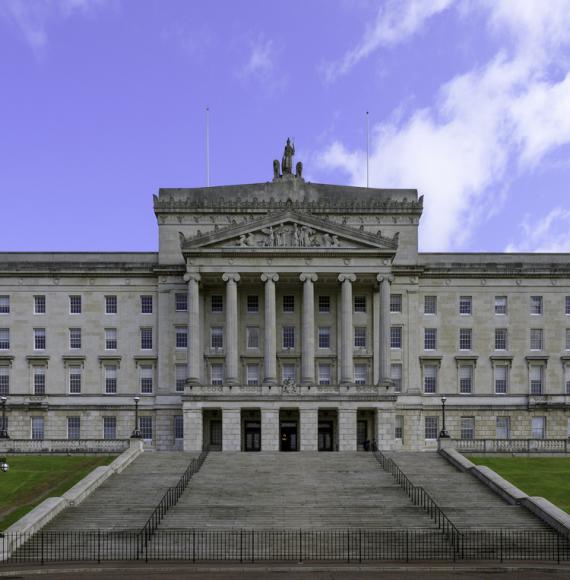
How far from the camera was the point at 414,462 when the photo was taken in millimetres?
66875

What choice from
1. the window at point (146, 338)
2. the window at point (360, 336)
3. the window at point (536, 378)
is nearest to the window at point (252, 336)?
the window at point (360, 336)

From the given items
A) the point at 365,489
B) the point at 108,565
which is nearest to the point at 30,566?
the point at 108,565

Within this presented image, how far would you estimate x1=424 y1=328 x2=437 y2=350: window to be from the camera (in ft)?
285

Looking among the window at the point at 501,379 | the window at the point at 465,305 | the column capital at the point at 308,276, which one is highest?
the column capital at the point at 308,276

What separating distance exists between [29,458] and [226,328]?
19188 millimetres

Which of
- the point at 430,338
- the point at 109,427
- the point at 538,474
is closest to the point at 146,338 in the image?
the point at 109,427

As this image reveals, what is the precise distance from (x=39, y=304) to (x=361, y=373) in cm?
2760

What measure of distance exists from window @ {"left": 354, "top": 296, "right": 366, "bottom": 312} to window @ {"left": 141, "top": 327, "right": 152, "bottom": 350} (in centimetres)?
1726

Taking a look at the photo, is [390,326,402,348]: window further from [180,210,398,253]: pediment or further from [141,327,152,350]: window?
[141,327,152,350]: window

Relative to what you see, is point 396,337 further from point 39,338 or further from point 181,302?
point 39,338

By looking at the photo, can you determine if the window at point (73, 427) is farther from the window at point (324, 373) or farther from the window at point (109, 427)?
the window at point (324, 373)

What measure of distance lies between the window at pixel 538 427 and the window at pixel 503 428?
6.53 ft

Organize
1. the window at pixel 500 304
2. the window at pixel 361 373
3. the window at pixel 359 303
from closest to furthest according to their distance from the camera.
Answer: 1. the window at pixel 361 373
2. the window at pixel 359 303
3. the window at pixel 500 304

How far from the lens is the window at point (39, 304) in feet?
285
